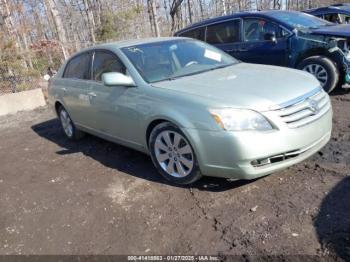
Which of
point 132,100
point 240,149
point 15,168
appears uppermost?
point 132,100

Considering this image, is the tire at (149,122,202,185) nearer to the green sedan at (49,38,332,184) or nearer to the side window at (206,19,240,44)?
the green sedan at (49,38,332,184)

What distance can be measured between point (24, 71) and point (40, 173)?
689 cm

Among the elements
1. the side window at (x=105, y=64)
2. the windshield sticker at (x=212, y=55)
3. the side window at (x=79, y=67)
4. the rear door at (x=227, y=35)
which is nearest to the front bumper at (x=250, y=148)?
the side window at (x=105, y=64)

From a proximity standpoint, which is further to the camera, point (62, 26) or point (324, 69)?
point (62, 26)

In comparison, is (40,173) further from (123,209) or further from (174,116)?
(174,116)

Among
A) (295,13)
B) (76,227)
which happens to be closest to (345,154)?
(76,227)

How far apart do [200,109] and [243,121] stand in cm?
44

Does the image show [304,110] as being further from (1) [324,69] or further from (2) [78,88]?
(1) [324,69]

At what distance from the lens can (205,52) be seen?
5016 millimetres

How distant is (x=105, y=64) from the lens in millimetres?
4941

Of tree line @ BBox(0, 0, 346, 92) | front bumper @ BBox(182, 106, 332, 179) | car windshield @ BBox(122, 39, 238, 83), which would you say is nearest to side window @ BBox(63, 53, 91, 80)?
car windshield @ BBox(122, 39, 238, 83)

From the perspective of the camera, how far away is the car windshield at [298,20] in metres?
7.14

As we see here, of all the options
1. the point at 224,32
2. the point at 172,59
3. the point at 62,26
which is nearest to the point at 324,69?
the point at 224,32

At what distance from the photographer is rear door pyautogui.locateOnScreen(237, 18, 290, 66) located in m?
7.09
